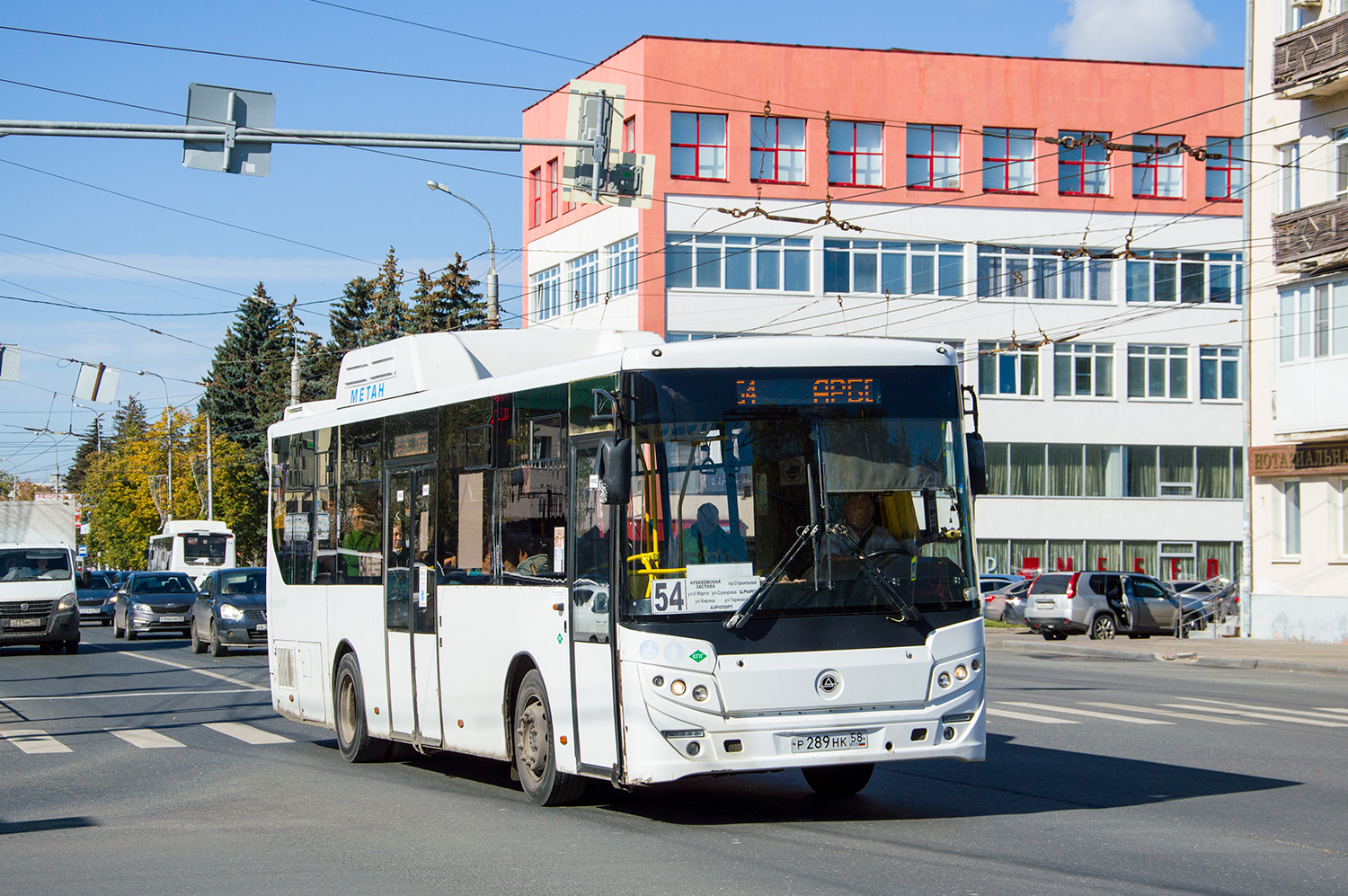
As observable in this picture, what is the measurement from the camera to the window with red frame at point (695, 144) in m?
52.0

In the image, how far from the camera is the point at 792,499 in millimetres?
8984

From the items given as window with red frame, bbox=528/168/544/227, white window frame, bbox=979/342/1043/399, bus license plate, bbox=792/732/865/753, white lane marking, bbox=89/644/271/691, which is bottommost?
white lane marking, bbox=89/644/271/691

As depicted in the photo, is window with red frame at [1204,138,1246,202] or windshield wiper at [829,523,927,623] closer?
windshield wiper at [829,523,927,623]

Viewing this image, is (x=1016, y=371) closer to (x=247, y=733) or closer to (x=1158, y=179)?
(x=1158, y=179)

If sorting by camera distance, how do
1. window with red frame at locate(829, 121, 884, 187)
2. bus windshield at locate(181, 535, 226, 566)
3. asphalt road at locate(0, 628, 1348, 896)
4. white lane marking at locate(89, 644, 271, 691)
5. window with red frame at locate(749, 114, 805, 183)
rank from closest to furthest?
1. asphalt road at locate(0, 628, 1348, 896)
2. white lane marking at locate(89, 644, 271, 691)
3. window with red frame at locate(749, 114, 805, 183)
4. window with red frame at locate(829, 121, 884, 187)
5. bus windshield at locate(181, 535, 226, 566)

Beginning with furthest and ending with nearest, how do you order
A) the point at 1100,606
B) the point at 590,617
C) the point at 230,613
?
the point at 1100,606, the point at 230,613, the point at 590,617

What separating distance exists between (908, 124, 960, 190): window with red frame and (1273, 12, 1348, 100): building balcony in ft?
64.1

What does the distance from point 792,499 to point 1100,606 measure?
29443 mm

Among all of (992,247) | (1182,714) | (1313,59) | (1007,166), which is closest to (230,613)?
(1182,714)

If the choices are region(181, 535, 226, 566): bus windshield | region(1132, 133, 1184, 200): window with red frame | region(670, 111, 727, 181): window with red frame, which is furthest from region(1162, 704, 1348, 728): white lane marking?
region(181, 535, 226, 566): bus windshield

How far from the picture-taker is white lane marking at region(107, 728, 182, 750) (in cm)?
1494

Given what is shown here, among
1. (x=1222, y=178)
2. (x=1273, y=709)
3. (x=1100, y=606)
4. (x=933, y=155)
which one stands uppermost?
(x=933, y=155)

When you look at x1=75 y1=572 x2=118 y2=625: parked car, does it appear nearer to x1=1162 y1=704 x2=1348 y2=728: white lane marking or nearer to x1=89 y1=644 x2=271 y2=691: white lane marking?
x1=89 y1=644 x2=271 y2=691: white lane marking

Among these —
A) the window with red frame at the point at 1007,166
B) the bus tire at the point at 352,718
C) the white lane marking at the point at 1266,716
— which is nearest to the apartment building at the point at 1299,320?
the white lane marking at the point at 1266,716
